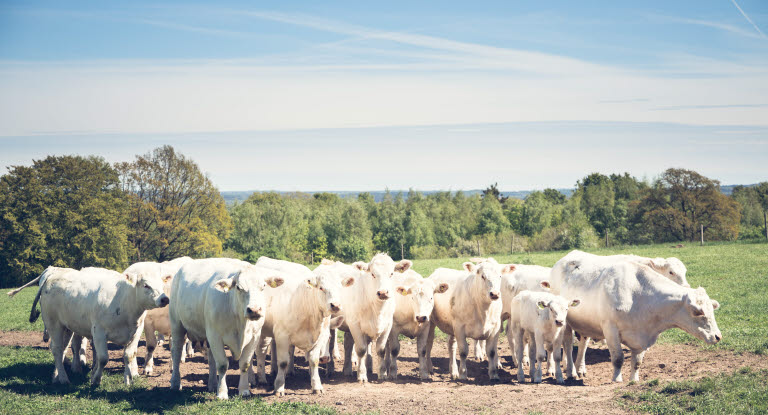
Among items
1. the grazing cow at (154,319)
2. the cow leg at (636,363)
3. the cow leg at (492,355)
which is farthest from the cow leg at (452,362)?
the grazing cow at (154,319)

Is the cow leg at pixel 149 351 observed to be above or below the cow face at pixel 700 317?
below

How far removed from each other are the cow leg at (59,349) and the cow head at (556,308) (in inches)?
448

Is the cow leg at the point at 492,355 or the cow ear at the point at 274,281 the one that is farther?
the cow leg at the point at 492,355

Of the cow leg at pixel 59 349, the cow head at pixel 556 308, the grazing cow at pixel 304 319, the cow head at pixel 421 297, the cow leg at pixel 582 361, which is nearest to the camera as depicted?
the grazing cow at pixel 304 319

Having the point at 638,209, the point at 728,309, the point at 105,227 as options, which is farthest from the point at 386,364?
the point at 638,209

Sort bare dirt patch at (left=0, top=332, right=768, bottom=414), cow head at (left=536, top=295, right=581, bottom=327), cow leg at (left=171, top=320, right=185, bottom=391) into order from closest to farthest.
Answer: bare dirt patch at (left=0, top=332, right=768, bottom=414), cow head at (left=536, top=295, right=581, bottom=327), cow leg at (left=171, top=320, right=185, bottom=391)

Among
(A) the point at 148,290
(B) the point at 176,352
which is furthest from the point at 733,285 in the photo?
(A) the point at 148,290

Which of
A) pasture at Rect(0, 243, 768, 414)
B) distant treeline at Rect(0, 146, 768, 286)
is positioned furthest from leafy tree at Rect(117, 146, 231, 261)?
pasture at Rect(0, 243, 768, 414)

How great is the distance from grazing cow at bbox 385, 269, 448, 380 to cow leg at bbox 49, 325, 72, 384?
7808 mm

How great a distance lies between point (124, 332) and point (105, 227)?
40986 mm

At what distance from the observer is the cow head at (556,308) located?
13352 mm

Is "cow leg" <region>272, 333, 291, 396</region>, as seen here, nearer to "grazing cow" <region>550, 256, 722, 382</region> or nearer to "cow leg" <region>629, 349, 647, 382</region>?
"grazing cow" <region>550, 256, 722, 382</region>

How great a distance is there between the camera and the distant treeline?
50688 mm

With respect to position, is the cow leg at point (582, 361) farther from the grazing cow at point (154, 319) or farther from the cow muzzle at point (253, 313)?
the grazing cow at point (154, 319)
